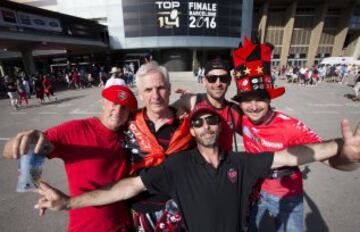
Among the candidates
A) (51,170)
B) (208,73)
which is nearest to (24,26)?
(51,170)

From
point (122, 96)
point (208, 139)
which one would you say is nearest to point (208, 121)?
point (208, 139)

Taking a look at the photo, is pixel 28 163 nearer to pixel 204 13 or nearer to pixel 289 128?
pixel 289 128

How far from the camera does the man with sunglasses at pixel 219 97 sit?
2488 mm

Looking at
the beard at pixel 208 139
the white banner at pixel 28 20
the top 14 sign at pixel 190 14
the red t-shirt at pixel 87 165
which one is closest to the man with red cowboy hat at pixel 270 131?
the beard at pixel 208 139

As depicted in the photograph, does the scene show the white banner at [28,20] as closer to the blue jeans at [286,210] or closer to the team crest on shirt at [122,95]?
the team crest on shirt at [122,95]

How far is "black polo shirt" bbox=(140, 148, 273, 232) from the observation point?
1.59 metres

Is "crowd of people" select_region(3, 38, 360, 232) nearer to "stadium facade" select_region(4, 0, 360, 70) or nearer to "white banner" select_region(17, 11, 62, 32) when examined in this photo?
"white banner" select_region(17, 11, 62, 32)

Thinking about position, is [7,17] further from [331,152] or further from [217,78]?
[331,152]

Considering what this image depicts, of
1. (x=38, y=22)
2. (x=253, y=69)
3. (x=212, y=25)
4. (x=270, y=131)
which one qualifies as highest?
(x=212, y=25)

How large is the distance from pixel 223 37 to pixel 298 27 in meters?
17.0

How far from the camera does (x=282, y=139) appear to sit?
212 cm

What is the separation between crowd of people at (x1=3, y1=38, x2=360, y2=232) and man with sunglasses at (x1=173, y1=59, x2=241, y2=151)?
0.5 inches

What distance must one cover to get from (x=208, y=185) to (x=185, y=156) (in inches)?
11.0

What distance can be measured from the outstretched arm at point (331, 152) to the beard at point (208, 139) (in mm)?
501
